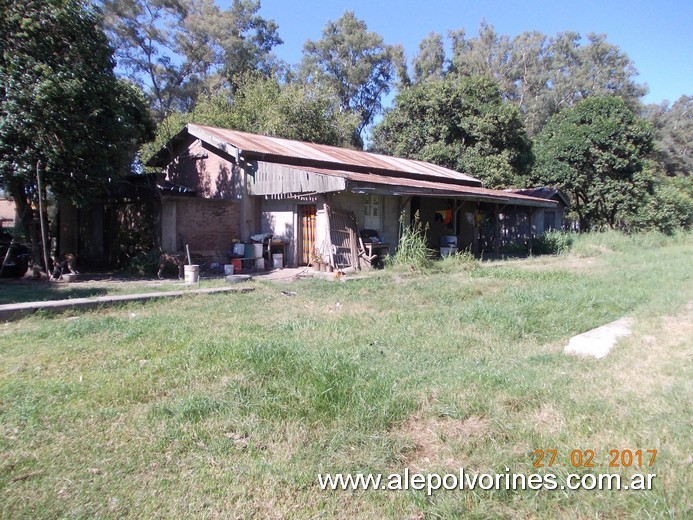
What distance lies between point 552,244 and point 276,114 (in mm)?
15188

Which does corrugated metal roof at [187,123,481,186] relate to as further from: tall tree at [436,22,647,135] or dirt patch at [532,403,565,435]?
tall tree at [436,22,647,135]

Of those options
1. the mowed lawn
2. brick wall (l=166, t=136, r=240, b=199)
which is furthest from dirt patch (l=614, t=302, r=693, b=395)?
brick wall (l=166, t=136, r=240, b=199)

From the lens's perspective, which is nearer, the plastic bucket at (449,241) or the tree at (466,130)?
the plastic bucket at (449,241)

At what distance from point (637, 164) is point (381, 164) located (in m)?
14.2

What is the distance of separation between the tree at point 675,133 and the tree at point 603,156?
26.4 metres

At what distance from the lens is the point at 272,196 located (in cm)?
1511

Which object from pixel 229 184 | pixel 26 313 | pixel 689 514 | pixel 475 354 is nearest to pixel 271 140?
pixel 229 184

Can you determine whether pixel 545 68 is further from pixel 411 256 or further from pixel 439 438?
pixel 439 438

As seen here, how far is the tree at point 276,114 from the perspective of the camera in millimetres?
24859

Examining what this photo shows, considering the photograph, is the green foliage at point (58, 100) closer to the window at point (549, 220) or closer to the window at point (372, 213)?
the window at point (372, 213)

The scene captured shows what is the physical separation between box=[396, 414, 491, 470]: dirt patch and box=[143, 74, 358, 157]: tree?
75.8 feet

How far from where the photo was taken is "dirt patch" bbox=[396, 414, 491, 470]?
126 inches

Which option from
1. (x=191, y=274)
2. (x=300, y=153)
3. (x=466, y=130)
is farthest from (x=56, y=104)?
(x=466, y=130)

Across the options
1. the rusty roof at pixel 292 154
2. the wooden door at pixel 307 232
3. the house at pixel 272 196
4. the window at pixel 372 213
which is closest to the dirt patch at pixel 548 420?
the house at pixel 272 196
